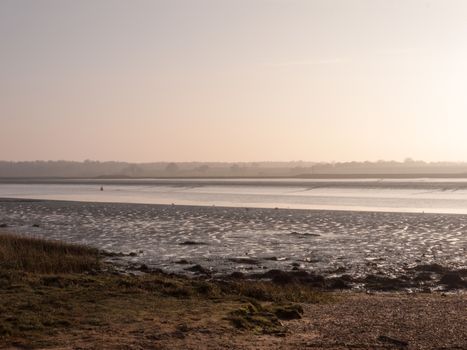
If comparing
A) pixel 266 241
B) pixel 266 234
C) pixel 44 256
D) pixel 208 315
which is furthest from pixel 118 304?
pixel 266 234

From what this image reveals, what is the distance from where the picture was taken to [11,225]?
3484 centimetres

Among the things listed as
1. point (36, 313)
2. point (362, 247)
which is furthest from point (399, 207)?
point (36, 313)

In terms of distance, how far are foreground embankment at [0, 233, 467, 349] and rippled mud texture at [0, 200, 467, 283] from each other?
14.3 feet

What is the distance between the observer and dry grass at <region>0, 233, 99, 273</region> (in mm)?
18250

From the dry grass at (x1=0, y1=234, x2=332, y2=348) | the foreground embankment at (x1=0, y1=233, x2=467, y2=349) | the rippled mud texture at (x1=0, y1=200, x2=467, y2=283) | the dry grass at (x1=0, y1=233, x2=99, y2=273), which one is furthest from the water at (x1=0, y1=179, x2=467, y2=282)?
the foreground embankment at (x1=0, y1=233, x2=467, y2=349)

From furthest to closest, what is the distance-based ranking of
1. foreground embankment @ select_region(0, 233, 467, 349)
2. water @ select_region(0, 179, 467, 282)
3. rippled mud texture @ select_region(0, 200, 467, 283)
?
1. water @ select_region(0, 179, 467, 282)
2. rippled mud texture @ select_region(0, 200, 467, 283)
3. foreground embankment @ select_region(0, 233, 467, 349)

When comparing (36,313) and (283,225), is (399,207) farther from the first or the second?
(36,313)

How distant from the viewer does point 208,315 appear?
1255 centimetres

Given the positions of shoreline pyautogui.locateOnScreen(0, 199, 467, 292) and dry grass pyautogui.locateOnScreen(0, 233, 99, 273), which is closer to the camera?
dry grass pyautogui.locateOnScreen(0, 233, 99, 273)

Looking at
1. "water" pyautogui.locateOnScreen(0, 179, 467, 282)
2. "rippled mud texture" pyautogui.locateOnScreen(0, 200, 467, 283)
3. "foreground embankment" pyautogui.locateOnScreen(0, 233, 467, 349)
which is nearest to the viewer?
"foreground embankment" pyautogui.locateOnScreen(0, 233, 467, 349)

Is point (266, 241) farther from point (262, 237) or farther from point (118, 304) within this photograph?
point (118, 304)

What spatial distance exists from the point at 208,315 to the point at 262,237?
54.6 ft

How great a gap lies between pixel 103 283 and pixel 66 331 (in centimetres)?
475

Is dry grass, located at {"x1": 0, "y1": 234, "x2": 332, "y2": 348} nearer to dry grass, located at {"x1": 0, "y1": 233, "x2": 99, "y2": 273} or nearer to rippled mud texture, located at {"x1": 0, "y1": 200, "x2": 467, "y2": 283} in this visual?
dry grass, located at {"x1": 0, "y1": 233, "x2": 99, "y2": 273}
